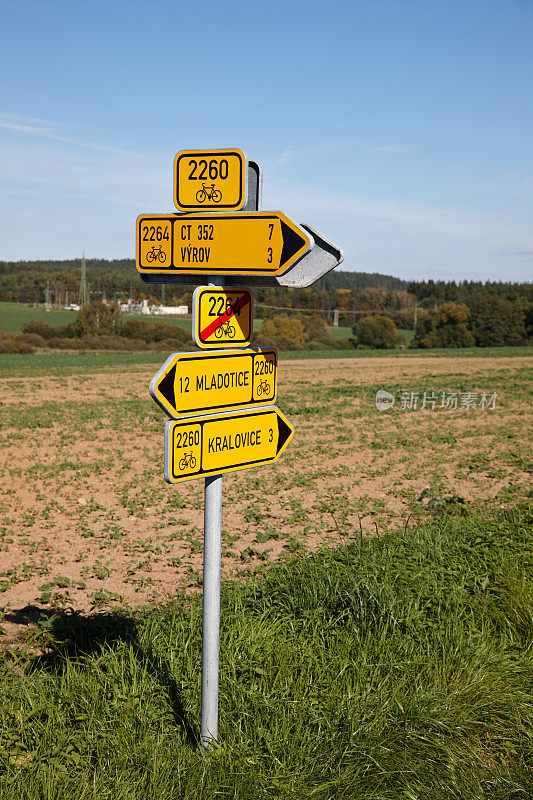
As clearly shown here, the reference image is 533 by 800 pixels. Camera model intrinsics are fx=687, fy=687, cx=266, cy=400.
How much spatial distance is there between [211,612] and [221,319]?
132cm

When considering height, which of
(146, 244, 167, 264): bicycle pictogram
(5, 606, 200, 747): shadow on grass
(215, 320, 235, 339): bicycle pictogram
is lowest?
(5, 606, 200, 747): shadow on grass

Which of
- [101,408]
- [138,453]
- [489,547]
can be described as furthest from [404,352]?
[489,547]

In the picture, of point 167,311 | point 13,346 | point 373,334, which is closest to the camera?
point 13,346

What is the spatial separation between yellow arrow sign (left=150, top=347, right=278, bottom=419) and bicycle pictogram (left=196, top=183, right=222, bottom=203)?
2.29 ft

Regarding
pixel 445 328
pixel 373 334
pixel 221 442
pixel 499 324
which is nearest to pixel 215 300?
pixel 221 442

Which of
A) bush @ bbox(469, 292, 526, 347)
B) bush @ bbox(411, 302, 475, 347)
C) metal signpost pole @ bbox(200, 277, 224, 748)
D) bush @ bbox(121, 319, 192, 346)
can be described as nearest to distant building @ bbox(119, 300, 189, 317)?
bush @ bbox(121, 319, 192, 346)

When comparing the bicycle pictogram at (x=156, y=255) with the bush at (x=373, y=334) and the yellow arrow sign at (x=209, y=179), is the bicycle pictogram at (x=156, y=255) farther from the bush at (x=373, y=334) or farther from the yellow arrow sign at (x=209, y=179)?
the bush at (x=373, y=334)

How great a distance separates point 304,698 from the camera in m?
3.43

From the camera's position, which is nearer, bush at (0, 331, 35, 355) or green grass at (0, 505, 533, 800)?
green grass at (0, 505, 533, 800)

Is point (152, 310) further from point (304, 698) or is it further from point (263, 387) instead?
point (304, 698)

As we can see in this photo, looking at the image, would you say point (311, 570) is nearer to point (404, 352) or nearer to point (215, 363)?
point (215, 363)

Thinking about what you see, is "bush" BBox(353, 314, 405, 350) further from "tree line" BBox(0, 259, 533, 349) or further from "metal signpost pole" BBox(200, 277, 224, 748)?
"metal signpost pole" BBox(200, 277, 224, 748)

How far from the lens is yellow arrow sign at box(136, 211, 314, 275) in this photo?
293 cm

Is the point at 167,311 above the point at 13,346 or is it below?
above
